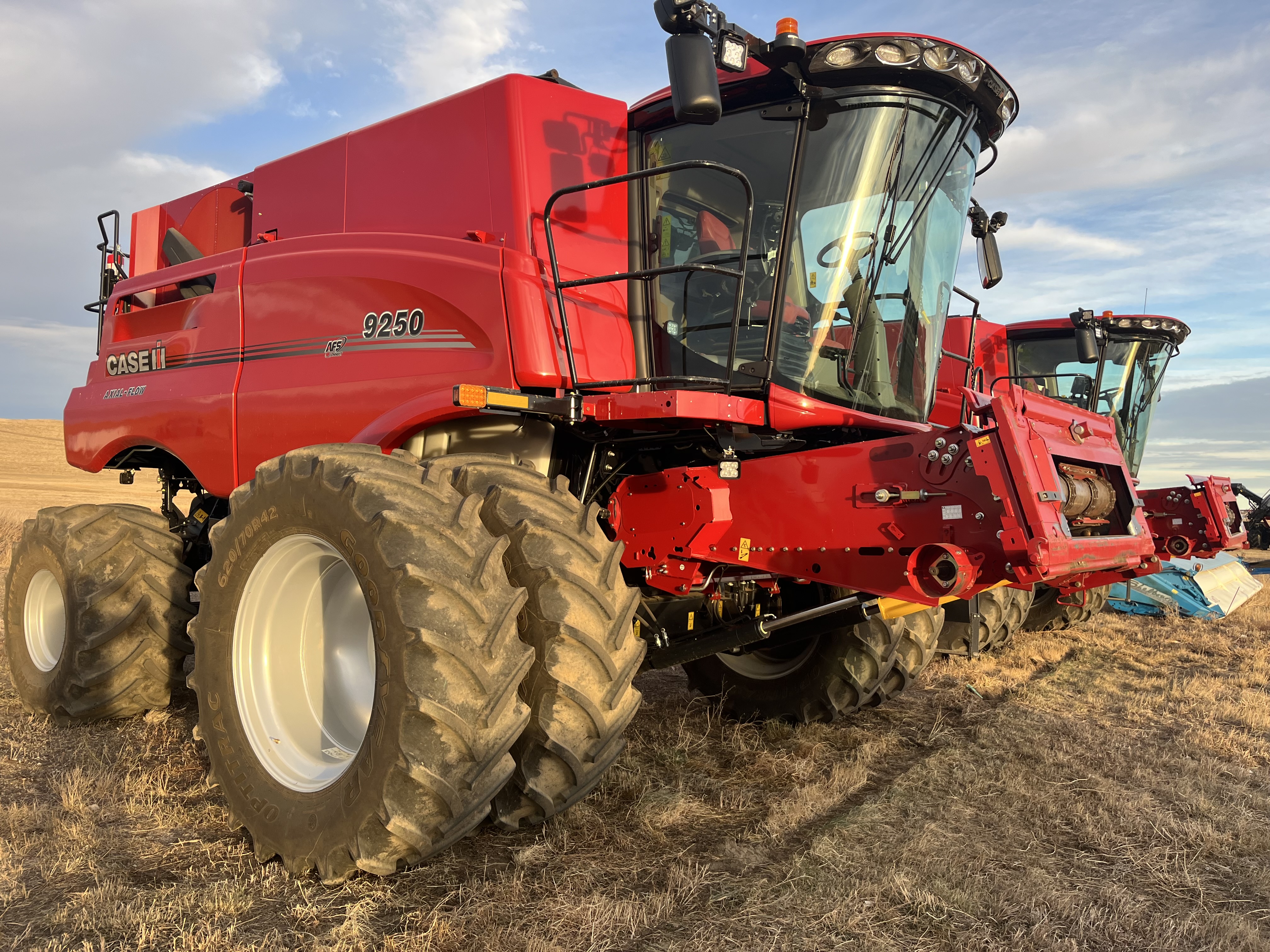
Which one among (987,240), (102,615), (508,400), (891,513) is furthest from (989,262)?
(102,615)

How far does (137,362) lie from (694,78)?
3844 mm

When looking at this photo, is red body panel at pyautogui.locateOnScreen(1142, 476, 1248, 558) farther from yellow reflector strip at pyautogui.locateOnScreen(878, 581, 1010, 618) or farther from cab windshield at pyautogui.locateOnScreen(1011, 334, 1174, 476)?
cab windshield at pyautogui.locateOnScreen(1011, 334, 1174, 476)

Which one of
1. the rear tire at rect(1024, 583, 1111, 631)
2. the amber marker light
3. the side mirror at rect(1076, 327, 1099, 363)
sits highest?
the side mirror at rect(1076, 327, 1099, 363)

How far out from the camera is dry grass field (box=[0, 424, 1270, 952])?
2498 millimetres

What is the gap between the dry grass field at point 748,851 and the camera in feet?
8.20

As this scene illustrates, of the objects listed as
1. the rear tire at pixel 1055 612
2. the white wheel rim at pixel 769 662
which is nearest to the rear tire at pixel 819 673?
the white wheel rim at pixel 769 662

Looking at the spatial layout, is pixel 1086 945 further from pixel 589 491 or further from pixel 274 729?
pixel 274 729

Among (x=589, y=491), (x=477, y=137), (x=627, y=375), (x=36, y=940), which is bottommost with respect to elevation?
(x=36, y=940)

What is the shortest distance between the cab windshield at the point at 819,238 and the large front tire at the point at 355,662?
140 cm

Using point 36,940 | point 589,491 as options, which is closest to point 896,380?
point 589,491

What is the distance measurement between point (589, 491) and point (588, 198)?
123cm

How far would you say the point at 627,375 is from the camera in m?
3.68

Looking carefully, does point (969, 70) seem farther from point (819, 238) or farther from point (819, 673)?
point (819, 673)

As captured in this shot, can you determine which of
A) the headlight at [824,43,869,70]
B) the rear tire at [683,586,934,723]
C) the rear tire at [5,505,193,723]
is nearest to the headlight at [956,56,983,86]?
the headlight at [824,43,869,70]
